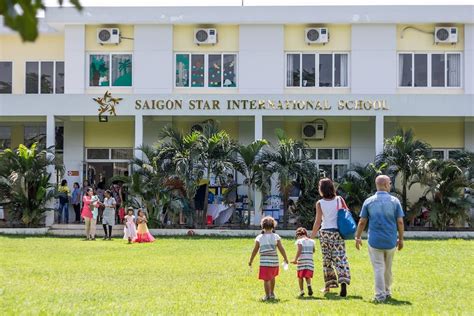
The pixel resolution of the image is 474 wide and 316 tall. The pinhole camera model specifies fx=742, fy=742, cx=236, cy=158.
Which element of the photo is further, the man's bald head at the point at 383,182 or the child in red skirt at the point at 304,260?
the child in red skirt at the point at 304,260

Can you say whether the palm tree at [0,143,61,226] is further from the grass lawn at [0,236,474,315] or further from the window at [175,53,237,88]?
the window at [175,53,237,88]

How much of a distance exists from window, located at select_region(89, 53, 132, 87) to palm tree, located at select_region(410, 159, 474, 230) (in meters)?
10.5

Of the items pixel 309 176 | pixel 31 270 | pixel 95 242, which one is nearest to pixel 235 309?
pixel 31 270

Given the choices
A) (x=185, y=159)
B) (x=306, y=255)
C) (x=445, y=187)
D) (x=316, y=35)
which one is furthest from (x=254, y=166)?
(x=306, y=255)

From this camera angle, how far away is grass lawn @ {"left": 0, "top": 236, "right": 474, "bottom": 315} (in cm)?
829

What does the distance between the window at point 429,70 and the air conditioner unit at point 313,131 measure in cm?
307

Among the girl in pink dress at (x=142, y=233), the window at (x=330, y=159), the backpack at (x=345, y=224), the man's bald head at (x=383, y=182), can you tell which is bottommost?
the girl in pink dress at (x=142, y=233)

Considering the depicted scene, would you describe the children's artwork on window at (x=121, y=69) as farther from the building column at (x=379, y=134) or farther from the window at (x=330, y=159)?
the building column at (x=379, y=134)

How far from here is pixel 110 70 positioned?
1011 inches

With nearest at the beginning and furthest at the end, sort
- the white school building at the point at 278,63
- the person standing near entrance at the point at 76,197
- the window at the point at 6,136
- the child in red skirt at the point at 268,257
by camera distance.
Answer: the child in red skirt at the point at 268,257 → the person standing near entrance at the point at 76,197 → the white school building at the point at 278,63 → the window at the point at 6,136

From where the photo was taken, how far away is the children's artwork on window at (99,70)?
2564cm

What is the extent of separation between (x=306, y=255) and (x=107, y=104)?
15009 millimetres

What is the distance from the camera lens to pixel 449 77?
25.4 metres

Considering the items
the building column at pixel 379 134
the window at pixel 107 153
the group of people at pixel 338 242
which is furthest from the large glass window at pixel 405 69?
the group of people at pixel 338 242
